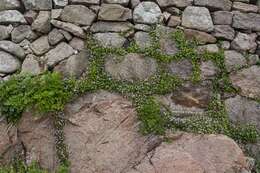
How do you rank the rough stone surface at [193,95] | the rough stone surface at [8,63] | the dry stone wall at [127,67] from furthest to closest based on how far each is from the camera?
the rough stone surface at [8,63] → the rough stone surface at [193,95] → the dry stone wall at [127,67]

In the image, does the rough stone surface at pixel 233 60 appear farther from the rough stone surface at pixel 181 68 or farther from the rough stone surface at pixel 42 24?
the rough stone surface at pixel 42 24

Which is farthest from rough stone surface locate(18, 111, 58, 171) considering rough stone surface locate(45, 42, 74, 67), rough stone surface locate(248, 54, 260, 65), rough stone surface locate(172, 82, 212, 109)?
rough stone surface locate(248, 54, 260, 65)

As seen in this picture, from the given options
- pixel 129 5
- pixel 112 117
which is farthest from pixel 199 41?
pixel 112 117

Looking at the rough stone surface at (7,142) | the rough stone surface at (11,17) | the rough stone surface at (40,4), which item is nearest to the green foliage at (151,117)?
the rough stone surface at (7,142)

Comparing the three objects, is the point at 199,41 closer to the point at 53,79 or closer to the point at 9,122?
the point at 53,79

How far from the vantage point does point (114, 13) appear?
17.6ft

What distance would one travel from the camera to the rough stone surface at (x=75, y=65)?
5172 mm

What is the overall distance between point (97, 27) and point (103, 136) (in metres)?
1.25

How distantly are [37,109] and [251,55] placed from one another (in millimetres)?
2454

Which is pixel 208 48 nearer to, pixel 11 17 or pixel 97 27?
pixel 97 27

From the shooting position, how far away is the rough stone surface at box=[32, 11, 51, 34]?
5.35m

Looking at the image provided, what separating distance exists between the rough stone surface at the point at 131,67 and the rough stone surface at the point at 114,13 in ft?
1.49

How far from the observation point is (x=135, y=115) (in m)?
4.98

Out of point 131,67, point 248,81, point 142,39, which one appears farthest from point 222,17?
point 131,67
